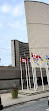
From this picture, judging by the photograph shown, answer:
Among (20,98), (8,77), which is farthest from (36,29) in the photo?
(20,98)

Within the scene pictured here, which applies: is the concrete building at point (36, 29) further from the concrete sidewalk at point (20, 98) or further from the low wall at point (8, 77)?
the concrete sidewalk at point (20, 98)

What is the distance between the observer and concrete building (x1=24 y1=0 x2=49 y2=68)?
32.5 m

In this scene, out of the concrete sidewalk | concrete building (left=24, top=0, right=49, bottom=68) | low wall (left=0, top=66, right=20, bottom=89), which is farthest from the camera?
concrete building (left=24, top=0, right=49, bottom=68)

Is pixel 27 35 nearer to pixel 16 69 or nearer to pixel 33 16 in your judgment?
pixel 33 16

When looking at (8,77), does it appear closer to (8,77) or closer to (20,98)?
(8,77)

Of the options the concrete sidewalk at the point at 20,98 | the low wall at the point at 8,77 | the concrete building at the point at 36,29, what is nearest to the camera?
the concrete sidewalk at the point at 20,98

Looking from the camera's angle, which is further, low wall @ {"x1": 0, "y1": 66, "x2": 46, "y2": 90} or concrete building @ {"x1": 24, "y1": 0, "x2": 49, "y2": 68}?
concrete building @ {"x1": 24, "y1": 0, "x2": 49, "y2": 68}

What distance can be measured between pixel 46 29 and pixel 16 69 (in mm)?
13759

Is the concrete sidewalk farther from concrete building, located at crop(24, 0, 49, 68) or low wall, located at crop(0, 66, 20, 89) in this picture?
concrete building, located at crop(24, 0, 49, 68)

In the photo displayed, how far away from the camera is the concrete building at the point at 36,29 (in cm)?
3254

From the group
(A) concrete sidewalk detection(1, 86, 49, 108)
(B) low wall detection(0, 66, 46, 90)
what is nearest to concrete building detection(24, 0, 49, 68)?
(B) low wall detection(0, 66, 46, 90)

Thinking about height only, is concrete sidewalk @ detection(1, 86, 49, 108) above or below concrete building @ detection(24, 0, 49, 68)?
below

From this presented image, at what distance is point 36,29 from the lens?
33.3 metres

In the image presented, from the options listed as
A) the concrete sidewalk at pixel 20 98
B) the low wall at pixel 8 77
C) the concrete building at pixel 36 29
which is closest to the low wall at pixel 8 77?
the low wall at pixel 8 77
